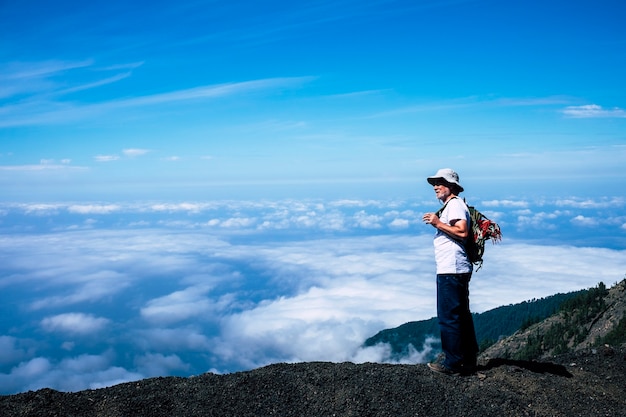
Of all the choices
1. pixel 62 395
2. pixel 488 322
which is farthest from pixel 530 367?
pixel 488 322

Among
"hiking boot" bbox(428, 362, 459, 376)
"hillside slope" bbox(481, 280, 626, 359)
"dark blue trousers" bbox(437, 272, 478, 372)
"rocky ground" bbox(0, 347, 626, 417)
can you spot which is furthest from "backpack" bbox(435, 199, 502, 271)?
"hillside slope" bbox(481, 280, 626, 359)

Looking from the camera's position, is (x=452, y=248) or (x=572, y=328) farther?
(x=572, y=328)

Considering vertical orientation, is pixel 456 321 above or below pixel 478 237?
below

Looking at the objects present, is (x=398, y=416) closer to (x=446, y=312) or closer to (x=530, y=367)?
(x=446, y=312)

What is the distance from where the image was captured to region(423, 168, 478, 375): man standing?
7.06 meters

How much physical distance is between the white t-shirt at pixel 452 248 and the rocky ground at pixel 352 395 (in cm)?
187

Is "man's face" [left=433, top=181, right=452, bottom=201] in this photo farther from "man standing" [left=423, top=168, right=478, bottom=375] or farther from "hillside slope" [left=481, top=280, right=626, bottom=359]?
"hillside slope" [left=481, top=280, right=626, bottom=359]

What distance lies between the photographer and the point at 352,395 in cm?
673

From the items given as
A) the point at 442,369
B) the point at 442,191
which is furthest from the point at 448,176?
the point at 442,369

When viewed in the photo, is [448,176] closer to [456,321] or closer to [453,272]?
[453,272]

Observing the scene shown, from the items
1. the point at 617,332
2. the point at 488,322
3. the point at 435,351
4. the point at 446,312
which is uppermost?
the point at 446,312

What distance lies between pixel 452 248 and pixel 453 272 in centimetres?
38

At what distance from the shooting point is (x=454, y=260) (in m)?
7.07

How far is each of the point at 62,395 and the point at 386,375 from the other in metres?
5.23
